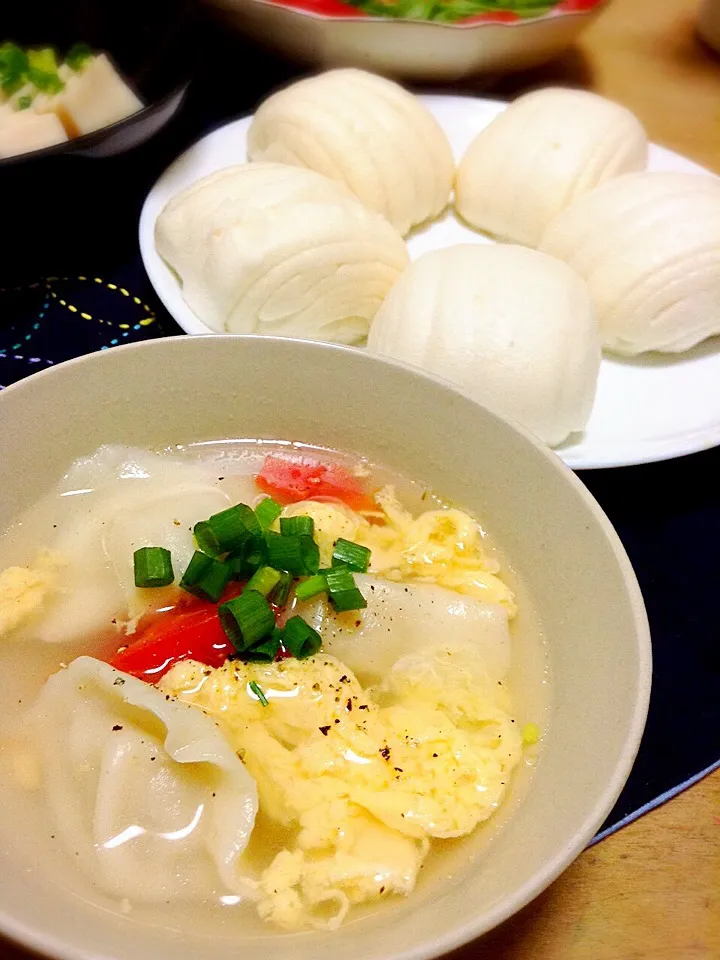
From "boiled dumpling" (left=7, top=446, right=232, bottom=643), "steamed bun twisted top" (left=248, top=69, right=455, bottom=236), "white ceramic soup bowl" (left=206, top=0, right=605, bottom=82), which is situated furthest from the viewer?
"white ceramic soup bowl" (left=206, top=0, right=605, bottom=82)

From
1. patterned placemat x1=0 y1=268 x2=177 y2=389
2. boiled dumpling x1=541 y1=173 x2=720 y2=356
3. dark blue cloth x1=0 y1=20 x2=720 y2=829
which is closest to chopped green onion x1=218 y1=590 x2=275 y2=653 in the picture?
dark blue cloth x1=0 y1=20 x2=720 y2=829

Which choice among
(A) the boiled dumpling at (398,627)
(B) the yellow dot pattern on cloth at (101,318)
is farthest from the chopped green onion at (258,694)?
(B) the yellow dot pattern on cloth at (101,318)

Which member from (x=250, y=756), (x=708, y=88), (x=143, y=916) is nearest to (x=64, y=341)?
(x=250, y=756)

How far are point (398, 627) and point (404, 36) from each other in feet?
6.38

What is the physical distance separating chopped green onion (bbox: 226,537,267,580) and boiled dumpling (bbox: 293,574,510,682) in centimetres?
9

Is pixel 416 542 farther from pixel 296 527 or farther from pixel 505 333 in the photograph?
pixel 505 333

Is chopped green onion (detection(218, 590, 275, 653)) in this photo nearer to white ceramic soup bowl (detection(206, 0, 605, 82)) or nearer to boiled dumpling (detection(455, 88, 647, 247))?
boiled dumpling (detection(455, 88, 647, 247))

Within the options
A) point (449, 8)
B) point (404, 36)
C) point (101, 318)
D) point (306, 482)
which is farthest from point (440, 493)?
point (449, 8)

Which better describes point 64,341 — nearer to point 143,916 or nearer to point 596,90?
point 143,916

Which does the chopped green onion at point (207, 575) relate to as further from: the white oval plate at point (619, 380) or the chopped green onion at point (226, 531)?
the white oval plate at point (619, 380)

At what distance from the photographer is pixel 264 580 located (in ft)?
3.70

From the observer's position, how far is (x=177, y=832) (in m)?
0.98

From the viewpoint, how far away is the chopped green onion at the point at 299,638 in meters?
1.10

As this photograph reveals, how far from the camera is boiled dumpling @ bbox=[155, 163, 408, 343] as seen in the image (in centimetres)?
164
